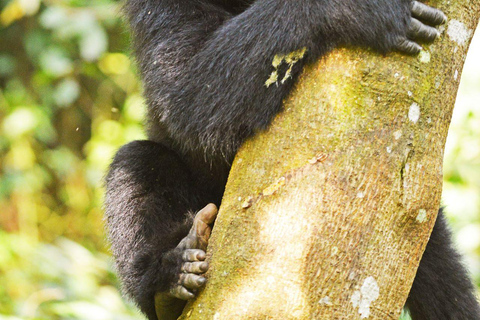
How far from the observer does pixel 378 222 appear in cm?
186

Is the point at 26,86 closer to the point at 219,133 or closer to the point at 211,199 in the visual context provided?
the point at 211,199

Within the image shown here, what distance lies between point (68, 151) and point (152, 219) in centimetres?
480

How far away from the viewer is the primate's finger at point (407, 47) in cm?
197

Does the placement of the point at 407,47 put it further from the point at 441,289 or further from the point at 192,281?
the point at 441,289

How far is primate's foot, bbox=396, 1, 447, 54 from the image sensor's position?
1.98m

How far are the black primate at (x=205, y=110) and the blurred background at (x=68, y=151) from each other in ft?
2.94

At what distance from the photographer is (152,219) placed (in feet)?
9.50

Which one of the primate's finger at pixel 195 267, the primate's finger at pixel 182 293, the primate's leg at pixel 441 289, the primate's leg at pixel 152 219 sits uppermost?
the primate's finger at pixel 195 267

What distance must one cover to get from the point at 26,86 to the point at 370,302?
21.2ft

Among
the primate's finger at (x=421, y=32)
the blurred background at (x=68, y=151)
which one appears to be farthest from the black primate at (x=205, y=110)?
the blurred background at (x=68, y=151)

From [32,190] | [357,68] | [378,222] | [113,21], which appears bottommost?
[32,190]

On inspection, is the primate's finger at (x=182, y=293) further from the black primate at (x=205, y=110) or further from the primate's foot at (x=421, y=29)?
the primate's foot at (x=421, y=29)

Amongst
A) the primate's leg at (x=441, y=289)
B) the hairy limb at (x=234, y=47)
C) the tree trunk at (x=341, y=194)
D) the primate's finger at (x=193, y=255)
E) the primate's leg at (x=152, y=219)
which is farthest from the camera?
the primate's leg at (x=441, y=289)

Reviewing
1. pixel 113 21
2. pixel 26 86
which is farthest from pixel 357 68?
pixel 26 86
